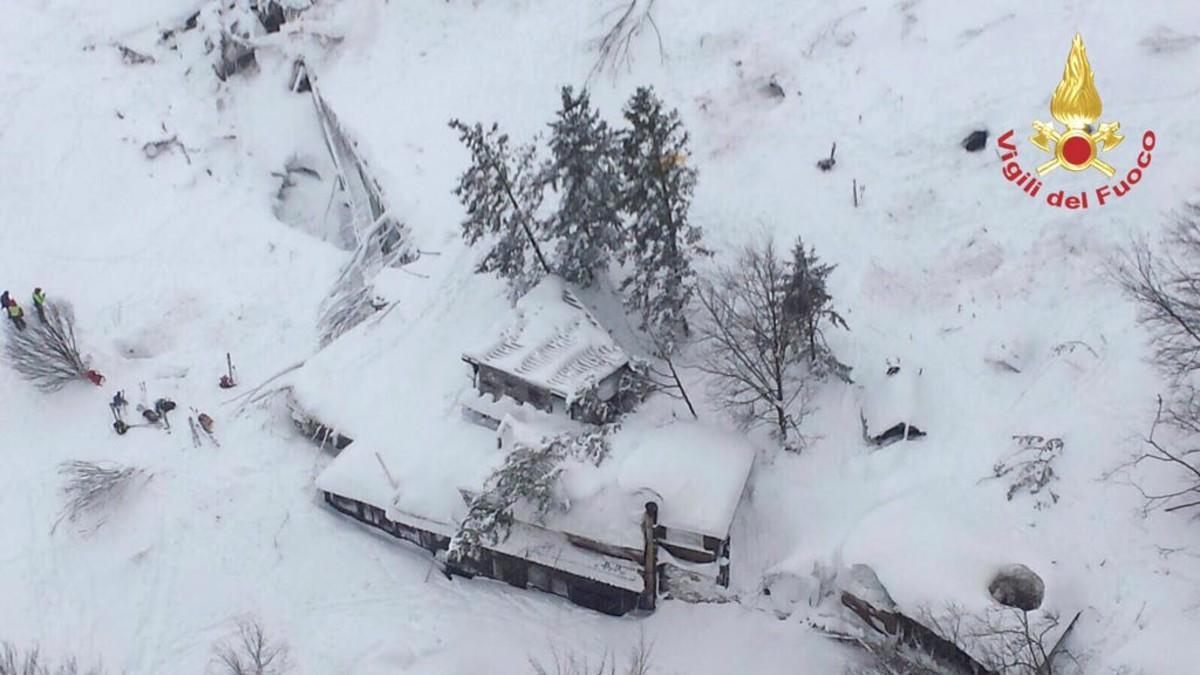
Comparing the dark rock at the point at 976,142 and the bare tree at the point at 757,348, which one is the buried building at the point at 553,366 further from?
the dark rock at the point at 976,142

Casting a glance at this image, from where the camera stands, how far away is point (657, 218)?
28.7 metres

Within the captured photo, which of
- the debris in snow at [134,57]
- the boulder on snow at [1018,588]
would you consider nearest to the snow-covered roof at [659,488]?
the boulder on snow at [1018,588]

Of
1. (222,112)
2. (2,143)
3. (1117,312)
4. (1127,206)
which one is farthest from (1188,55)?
(2,143)

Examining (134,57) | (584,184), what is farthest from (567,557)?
(134,57)

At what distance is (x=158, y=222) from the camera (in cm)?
4069

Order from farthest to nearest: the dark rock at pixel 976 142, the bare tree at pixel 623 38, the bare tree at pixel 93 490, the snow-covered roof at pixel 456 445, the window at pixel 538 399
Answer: the bare tree at pixel 623 38 < the dark rock at pixel 976 142 < the bare tree at pixel 93 490 < the window at pixel 538 399 < the snow-covered roof at pixel 456 445

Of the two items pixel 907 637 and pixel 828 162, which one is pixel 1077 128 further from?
pixel 907 637

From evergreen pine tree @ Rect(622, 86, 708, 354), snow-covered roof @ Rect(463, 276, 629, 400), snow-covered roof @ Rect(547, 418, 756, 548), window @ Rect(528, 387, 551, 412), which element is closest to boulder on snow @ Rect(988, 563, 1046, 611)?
snow-covered roof @ Rect(547, 418, 756, 548)

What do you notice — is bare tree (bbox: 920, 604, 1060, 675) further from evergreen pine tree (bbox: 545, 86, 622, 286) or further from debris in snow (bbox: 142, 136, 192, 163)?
debris in snow (bbox: 142, 136, 192, 163)

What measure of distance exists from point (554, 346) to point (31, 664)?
585 inches

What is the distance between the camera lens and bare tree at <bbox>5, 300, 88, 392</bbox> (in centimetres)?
3397

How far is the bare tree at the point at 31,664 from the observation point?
84.6 feet

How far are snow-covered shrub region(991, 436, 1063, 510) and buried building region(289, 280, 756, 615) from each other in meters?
6.37

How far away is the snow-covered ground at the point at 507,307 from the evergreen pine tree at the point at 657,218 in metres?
2.22
